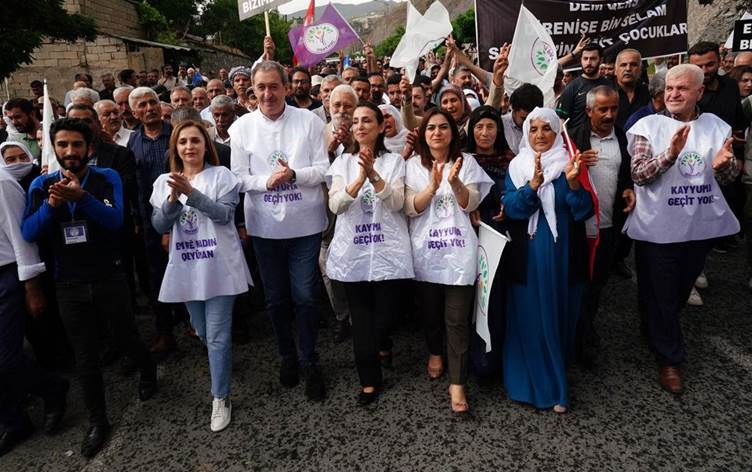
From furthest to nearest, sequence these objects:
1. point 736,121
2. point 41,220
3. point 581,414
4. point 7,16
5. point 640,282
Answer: point 7,16 < point 736,121 < point 640,282 < point 581,414 < point 41,220

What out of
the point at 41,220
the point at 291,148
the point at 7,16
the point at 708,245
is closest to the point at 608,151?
the point at 708,245

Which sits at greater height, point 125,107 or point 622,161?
point 125,107

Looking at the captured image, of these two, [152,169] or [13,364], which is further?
[152,169]

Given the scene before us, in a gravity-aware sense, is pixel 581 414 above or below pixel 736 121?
below

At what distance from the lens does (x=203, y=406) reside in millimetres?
3293

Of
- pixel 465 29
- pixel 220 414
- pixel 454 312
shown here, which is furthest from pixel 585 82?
pixel 465 29

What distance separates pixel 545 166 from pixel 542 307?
85 cm

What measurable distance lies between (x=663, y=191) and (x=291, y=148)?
2.42 meters

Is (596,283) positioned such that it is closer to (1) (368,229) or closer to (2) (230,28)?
(1) (368,229)

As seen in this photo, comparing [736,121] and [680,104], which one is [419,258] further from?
[736,121]

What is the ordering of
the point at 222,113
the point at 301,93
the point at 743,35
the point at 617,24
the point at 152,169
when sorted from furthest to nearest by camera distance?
1. the point at 743,35
2. the point at 617,24
3. the point at 301,93
4. the point at 222,113
5. the point at 152,169

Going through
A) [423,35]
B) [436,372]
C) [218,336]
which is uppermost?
[423,35]

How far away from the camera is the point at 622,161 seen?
3227mm

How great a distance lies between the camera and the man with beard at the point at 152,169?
3971mm
